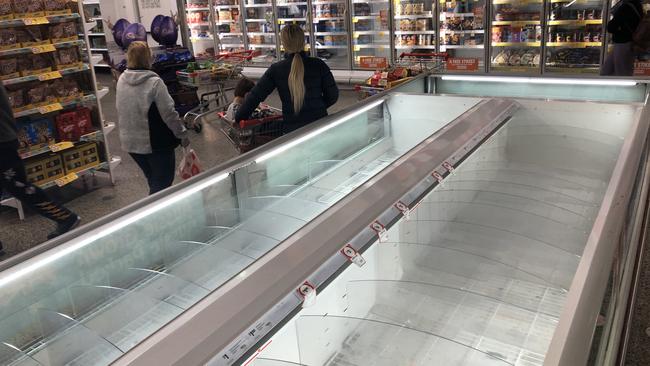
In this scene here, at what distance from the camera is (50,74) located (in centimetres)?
470

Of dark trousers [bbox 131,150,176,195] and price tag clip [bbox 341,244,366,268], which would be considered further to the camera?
dark trousers [bbox 131,150,176,195]

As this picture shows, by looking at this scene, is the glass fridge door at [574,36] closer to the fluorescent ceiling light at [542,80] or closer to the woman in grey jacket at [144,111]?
the fluorescent ceiling light at [542,80]

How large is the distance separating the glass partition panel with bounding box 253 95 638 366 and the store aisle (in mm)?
2954

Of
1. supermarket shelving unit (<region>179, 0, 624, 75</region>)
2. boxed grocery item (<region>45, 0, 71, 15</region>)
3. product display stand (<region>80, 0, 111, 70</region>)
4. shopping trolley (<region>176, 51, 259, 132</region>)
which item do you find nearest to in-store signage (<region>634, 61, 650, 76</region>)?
supermarket shelving unit (<region>179, 0, 624, 75</region>)

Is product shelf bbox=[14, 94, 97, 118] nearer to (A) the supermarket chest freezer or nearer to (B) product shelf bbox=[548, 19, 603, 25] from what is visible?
(A) the supermarket chest freezer

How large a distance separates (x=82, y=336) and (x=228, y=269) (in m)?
0.48

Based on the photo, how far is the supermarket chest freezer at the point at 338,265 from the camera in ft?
4.42

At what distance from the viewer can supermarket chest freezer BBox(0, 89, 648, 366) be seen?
1348 mm

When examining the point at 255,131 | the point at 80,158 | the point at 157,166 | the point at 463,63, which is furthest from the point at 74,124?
the point at 463,63

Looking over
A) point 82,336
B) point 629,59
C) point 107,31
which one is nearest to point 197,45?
point 107,31

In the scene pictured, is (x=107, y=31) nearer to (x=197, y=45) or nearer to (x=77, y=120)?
(x=197, y=45)

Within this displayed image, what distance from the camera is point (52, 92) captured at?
4.86 m

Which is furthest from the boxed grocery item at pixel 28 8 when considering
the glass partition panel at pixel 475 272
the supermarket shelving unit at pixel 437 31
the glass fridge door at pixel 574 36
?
the glass fridge door at pixel 574 36

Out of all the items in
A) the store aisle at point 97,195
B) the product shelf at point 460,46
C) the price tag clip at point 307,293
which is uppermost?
the product shelf at point 460,46
